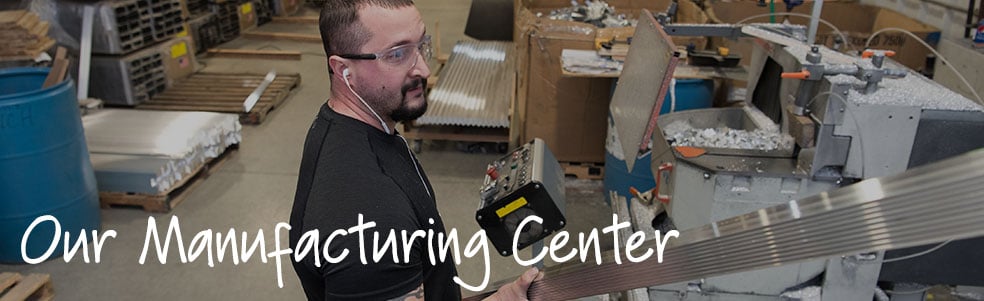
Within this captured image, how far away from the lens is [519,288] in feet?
5.22

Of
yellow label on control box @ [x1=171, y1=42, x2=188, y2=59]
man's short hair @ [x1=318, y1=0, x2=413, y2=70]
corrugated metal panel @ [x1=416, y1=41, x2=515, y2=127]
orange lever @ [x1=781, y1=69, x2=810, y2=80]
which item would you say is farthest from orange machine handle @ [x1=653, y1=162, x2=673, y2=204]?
yellow label on control box @ [x1=171, y1=42, x2=188, y2=59]

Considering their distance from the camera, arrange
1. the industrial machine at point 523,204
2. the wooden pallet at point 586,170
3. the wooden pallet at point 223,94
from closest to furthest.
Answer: the industrial machine at point 523,204 < the wooden pallet at point 586,170 < the wooden pallet at point 223,94

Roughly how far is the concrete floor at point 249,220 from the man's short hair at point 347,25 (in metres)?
1.63

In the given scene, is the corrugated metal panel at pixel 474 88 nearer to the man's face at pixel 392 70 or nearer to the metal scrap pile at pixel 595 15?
the metal scrap pile at pixel 595 15

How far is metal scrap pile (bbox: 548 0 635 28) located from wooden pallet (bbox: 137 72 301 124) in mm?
2453

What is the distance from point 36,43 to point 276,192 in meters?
1.78

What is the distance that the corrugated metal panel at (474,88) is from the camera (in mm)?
4438

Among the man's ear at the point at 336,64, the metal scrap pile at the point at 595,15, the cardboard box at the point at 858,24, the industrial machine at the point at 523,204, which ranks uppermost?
the man's ear at the point at 336,64

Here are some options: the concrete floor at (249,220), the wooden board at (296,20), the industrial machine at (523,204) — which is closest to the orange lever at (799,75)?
the industrial machine at (523,204)

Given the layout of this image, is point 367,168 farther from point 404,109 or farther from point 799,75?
point 799,75

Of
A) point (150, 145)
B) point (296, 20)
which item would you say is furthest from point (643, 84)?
point (296, 20)

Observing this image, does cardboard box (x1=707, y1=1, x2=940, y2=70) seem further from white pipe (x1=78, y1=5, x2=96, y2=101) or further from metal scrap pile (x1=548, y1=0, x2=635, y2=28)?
white pipe (x1=78, y1=5, x2=96, y2=101)

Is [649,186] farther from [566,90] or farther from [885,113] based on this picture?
[885,113]

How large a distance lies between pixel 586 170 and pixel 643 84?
2033 mm
